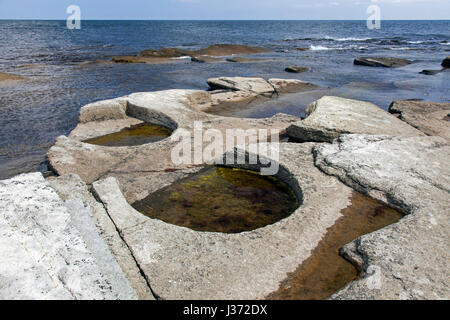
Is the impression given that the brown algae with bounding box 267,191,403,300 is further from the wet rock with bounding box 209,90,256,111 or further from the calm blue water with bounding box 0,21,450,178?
the wet rock with bounding box 209,90,256,111

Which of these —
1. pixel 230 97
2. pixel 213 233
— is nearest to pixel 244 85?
pixel 230 97

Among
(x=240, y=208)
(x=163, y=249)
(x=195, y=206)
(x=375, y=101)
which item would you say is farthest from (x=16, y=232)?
(x=375, y=101)

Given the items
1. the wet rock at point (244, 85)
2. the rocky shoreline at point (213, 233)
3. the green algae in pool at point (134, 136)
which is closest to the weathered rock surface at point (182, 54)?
the wet rock at point (244, 85)

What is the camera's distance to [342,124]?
5012mm

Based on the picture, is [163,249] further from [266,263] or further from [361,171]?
[361,171]

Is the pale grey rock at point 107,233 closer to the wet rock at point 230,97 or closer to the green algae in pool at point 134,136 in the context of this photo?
the green algae in pool at point 134,136

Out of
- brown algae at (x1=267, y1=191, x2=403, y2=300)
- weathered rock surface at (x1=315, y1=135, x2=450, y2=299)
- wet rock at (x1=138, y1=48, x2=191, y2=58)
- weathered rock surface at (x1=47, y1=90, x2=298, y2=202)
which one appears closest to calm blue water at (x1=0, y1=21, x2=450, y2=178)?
weathered rock surface at (x1=47, y1=90, x2=298, y2=202)

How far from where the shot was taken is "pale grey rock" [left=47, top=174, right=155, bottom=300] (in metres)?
2.26

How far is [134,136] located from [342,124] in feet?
11.3

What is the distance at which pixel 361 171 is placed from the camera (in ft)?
12.0

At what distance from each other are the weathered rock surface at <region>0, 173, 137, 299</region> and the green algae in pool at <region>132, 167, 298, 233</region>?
35.1 inches

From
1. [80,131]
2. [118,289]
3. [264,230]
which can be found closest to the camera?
[118,289]

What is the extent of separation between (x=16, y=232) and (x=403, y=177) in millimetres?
3493

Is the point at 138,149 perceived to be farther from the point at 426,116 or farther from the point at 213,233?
the point at 426,116
